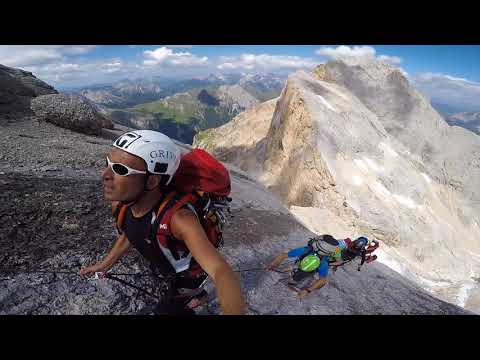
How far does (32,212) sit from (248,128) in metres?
51.2

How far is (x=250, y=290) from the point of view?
6555mm

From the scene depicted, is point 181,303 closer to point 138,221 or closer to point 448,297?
point 138,221

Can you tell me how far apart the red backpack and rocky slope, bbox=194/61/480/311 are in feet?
63.4

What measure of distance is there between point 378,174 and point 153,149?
27.9 m

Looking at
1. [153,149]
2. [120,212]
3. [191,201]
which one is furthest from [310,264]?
[153,149]

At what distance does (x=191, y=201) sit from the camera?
3.24 m

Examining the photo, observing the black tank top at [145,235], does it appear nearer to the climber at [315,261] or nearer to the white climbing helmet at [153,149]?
the white climbing helmet at [153,149]

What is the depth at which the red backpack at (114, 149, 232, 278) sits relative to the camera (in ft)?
10.3

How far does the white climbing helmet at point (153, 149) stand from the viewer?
305 centimetres

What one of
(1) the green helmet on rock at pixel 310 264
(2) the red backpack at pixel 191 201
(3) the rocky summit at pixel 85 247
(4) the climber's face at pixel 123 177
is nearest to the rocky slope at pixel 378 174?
(3) the rocky summit at pixel 85 247

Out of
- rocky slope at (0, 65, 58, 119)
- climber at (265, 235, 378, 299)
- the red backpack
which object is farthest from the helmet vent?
rocky slope at (0, 65, 58, 119)

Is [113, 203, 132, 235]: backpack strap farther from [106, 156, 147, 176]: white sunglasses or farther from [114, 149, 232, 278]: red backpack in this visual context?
[106, 156, 147, 176]: white sunglasses

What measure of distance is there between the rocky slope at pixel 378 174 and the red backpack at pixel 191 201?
1932 centimetres
